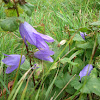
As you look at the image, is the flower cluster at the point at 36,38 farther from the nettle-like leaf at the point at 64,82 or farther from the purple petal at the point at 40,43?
the nettle-like leaf at the point at 64,82

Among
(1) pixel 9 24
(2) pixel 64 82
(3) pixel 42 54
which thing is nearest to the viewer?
(1) pixel 9 24

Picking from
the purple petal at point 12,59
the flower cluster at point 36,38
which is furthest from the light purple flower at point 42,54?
the purple petal at point 12,59

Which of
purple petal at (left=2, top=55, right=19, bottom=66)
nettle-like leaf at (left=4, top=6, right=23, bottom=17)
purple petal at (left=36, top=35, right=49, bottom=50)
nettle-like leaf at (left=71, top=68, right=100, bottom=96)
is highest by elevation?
nettle-like leaf at (left=4, top=6, right=23, bottom=17)

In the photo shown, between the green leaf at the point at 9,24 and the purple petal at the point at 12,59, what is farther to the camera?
the purple petal at the point at 12,59

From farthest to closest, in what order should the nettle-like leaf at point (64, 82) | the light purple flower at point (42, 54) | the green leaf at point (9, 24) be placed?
the nettle-like leaf at point (64, 82) → the light purple flower at point (42, 54) → the green leaf at point (9, 24)

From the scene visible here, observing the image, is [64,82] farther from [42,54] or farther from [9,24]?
[9,24]

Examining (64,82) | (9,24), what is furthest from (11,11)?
(64,82)

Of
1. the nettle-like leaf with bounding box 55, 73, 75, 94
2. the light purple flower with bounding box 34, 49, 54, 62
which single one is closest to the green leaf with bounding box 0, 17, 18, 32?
the light purple flower with bounding box 34, 49, 54, 62

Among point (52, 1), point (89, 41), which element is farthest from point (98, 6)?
point (89, 41)

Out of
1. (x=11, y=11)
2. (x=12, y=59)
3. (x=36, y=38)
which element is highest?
(x=11, y=11)

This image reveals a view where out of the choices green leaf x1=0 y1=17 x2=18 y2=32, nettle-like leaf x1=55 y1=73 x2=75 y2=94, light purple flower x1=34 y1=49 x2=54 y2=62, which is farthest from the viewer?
nettle-like leaf x1=55 y1=73 x2=75 y2=94

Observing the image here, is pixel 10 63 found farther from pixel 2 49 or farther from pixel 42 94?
pixel 2 49

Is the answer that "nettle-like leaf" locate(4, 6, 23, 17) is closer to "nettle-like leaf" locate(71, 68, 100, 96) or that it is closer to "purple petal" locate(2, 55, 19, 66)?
"purple petal" locate(2, 55, 19, 66)
